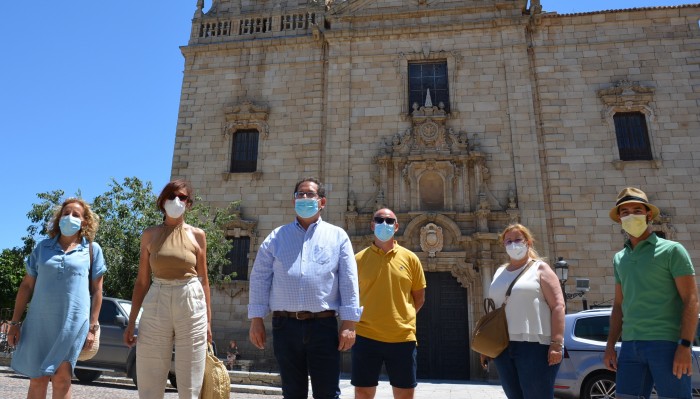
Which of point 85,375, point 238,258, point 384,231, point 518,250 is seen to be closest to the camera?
point 518,250

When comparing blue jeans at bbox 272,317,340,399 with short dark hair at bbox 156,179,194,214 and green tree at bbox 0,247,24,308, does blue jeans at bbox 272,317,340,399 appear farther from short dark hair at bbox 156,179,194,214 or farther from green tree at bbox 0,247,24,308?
green tree at bbox 0,247,24,308

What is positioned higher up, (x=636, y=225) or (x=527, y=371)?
(x=636, y=225)

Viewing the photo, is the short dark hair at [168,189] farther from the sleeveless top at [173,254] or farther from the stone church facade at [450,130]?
the stone church facade at [450,130]

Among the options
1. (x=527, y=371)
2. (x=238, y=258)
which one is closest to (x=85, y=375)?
(x=238, y=258)

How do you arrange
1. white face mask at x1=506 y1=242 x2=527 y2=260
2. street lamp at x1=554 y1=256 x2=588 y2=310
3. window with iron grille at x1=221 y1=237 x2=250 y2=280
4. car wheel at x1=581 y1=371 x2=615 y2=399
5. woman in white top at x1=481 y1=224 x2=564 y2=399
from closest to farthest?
woman in white top at x1=481 y1=224 x2=564 y2=399
white face mask at x1=506 y1=242 x2=527 y2=260
car wheel at x1=581 y1=371 x2=615 y2=399
street lamp at x1=554 y1=256 x2=588 y2=310
window with iron grille at x1=221 y1=237 x2=250 y2=280

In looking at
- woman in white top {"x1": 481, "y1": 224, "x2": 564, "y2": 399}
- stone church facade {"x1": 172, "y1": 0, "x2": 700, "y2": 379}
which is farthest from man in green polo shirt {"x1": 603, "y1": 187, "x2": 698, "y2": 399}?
stone church facade {"x1": 172, "y1": 0, "x2": 700, "y2": 379}

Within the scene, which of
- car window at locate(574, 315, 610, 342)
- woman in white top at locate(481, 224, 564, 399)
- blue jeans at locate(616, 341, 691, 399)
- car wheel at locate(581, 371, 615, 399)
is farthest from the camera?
car window at locate(574, 315, 610, 342)

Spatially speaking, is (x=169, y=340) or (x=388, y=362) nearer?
(x=169, y=340)

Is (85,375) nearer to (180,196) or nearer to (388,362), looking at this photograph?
(180,196)

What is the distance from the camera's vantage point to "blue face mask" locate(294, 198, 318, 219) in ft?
12.4

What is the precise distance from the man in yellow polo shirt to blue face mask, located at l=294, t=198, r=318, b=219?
3.50 feet

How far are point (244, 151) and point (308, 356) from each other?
1327 centimetres

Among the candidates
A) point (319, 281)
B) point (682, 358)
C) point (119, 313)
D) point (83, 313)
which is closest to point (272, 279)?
point (319, 281)

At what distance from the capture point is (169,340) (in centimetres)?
371
